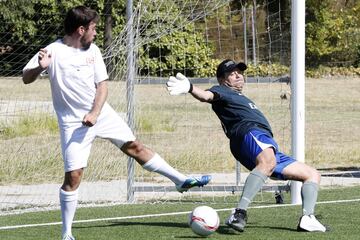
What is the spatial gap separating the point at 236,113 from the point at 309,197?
1.06m

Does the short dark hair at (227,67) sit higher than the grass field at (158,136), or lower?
higher

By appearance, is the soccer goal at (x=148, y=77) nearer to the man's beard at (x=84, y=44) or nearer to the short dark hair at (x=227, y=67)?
the short dark hair at (x=227, y=67)

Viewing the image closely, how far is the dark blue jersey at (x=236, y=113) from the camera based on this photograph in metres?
9.02

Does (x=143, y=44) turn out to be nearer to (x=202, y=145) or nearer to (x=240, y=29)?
(x=240, y=29)

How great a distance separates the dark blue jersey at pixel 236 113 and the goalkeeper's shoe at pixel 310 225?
92 cm

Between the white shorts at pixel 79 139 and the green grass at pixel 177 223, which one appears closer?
the white shorts at pixel 79 139

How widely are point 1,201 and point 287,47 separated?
446 centimetres

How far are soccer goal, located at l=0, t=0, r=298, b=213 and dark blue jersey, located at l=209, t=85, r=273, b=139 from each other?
10.2 feet

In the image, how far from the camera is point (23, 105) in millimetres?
14586

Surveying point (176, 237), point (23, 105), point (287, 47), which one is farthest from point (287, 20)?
point (176, 237)

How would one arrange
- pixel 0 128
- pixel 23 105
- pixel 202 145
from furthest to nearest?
pixel 202 145 < pixel 0 128 < pixel 23 105

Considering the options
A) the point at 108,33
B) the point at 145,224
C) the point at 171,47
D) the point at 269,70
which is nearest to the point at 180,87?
the point at 145,224

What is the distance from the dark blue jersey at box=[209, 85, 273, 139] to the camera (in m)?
9.02

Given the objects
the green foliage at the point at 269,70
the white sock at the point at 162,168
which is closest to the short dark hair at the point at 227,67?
the white sock at the point at 162,168
